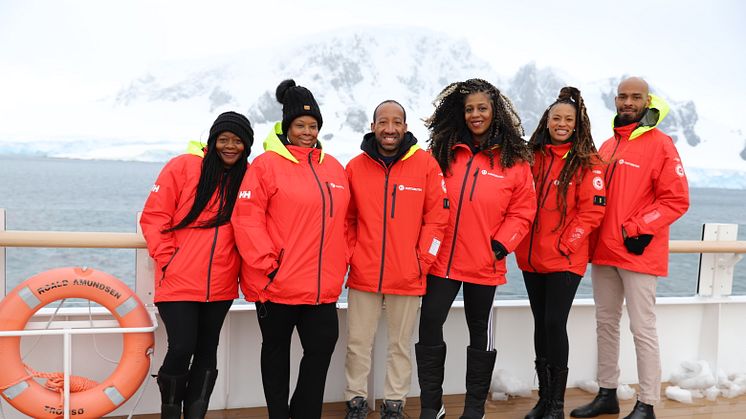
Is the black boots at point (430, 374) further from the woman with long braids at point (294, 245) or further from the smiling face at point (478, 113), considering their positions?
the smiling face at point (478, 113)

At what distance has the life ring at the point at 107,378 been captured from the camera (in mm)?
2418

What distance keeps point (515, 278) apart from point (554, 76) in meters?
39.7

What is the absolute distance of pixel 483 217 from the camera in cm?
253

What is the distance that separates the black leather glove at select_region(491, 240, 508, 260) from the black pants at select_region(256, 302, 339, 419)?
0.68 m

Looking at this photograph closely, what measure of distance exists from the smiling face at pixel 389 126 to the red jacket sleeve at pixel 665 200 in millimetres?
1036

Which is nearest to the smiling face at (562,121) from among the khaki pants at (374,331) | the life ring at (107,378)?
the khaki pants at (374,331)

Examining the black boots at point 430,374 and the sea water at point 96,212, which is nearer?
the black boots at point 430,374

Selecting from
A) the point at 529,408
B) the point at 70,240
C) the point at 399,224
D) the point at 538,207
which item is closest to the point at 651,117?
the point at 538,207

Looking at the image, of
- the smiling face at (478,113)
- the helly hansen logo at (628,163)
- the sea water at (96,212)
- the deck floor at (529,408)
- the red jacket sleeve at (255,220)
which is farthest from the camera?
the sea water at (96,212)

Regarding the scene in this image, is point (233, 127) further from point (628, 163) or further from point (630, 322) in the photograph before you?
point (630, 322)

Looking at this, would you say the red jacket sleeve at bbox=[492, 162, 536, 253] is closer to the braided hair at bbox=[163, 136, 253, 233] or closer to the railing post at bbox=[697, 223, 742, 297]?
the braided hair at bbox=[163, 136, 253, 233]

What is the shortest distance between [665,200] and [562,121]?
0.55 metres

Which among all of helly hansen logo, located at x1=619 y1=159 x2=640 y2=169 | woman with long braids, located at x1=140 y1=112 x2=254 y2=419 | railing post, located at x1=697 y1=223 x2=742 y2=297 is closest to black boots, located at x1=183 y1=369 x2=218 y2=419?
woman with long braids, located at x1=140 y1=112 x2=254 y2=419

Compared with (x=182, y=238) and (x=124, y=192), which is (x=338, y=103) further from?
(x=182, y=238)
